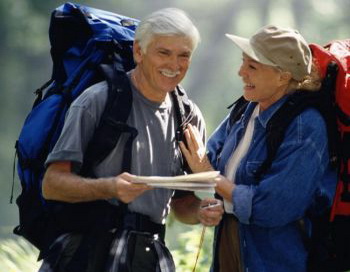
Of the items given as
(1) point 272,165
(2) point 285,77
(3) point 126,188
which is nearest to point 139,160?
(3) point 126,188

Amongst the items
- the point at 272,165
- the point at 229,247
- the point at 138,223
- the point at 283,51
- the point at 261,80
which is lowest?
the point at 229,247

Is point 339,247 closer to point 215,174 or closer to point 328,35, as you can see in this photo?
point 215,174

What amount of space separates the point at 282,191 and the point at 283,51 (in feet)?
2.05

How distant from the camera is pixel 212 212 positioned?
140 inches

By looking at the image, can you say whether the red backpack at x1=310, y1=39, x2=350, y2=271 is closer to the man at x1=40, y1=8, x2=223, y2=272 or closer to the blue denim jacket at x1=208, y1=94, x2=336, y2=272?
the blue denim jacket at x1=208, y1=94, x2=336, y2=272

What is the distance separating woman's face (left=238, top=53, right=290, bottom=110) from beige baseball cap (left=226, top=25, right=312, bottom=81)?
4 centimetres

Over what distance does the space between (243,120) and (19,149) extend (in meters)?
1.06

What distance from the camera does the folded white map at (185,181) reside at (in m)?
3.10

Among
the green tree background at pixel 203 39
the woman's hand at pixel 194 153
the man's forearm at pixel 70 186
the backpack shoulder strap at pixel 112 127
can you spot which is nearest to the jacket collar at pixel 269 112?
the woman's hand at pixel 194 153

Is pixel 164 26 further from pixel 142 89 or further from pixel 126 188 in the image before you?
pixel 126 188

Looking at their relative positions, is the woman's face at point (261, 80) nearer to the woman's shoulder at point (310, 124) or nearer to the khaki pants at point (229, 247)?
the woman's shoulder at point (310, 124)

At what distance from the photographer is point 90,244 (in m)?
3.42

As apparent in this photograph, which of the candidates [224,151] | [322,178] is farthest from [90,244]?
[322,178]

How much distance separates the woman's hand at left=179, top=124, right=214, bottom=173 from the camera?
361 cm
